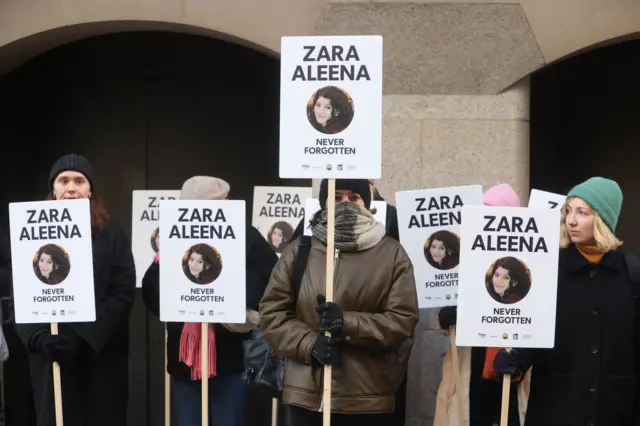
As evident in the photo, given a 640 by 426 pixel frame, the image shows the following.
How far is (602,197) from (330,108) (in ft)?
4.38

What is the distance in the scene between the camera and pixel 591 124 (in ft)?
31.1

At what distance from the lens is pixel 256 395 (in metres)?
9.52

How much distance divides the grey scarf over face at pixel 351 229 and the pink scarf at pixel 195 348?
123cm

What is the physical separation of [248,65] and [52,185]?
12.9 feet

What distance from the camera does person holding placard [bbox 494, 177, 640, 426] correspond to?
509 cm

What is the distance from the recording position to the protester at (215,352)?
6.34 m

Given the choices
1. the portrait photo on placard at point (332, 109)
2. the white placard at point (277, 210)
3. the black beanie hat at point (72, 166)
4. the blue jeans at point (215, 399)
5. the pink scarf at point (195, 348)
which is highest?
the portrait photo on placard at point (332, 109)

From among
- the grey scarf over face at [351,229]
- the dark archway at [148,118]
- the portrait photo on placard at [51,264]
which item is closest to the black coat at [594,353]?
the grey scarf over face at [351,229]

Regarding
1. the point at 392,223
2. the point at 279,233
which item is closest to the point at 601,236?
the point at 392,223

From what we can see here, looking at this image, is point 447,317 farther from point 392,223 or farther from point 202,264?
point 202,264

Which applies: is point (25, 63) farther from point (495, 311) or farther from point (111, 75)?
point (495, 311)

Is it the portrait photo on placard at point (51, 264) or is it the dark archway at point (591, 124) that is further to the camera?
the dark archway at point (591, 124)

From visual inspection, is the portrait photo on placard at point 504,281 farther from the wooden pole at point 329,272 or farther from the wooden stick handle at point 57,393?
the wooden stick handle at point 57,393

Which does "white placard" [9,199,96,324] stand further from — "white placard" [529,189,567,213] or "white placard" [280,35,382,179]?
"white placard" [529,189,567,213]
